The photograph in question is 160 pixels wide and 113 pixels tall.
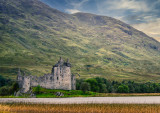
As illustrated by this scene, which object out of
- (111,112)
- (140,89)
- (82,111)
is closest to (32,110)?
(82,111)

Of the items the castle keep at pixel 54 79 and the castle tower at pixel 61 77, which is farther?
the castle tower at pixel 61 77

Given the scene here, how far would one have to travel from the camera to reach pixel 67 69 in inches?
3354

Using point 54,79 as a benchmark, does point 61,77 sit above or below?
above

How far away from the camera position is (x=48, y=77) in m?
82.2

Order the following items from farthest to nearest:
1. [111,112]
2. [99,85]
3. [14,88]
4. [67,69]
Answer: [99,85]
[67,69]
[14,88]
[111,112]

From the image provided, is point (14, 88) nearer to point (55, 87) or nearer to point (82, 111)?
point (55, 87)

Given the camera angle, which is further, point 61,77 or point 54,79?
point 61,77

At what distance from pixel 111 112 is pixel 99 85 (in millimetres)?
74290

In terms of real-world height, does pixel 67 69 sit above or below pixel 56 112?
above

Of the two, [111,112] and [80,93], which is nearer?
[111,112]

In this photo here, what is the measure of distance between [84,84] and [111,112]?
2070 inches

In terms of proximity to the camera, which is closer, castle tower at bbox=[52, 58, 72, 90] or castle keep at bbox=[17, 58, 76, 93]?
castle keep at bbox=[17, 58, 76, 93]

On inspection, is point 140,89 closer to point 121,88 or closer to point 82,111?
point 121,88

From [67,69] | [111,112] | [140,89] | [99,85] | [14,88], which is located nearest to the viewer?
[111,112]
